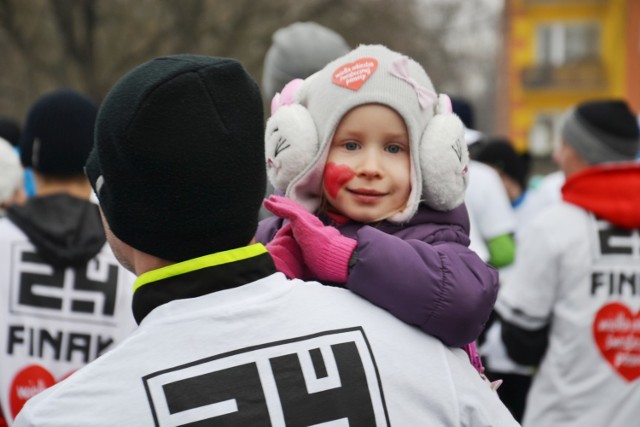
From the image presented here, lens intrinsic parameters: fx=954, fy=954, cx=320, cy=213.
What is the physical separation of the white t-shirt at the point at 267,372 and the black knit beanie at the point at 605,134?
9.95ft

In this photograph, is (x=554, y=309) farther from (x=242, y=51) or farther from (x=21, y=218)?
(x=242, y=51)

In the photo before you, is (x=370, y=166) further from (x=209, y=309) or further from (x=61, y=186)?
(x=61, y=186)

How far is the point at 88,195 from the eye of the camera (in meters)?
3.99

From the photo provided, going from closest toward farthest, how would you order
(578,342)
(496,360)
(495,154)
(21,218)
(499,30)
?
(21,218) → (578,342) → (496,360) → (495,154) → (499,30)

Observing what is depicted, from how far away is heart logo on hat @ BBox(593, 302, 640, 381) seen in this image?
3992mm

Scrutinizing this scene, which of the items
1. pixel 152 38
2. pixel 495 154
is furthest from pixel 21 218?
pixel 152 38

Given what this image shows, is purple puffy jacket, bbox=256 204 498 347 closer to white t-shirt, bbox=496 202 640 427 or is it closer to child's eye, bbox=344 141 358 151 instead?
child's eye, bbox=344 141 358 151

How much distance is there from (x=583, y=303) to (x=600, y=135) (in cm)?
99

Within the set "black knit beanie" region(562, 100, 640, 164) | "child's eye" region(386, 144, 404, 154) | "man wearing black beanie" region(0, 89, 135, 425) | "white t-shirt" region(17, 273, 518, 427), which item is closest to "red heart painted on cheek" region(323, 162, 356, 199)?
"child's eye" region(386, 144, 404, 154)

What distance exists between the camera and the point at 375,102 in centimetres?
219

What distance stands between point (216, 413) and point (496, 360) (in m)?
3.46

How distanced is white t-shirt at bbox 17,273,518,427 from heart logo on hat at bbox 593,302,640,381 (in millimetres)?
2325

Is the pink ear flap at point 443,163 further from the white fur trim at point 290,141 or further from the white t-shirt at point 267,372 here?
the white t-shirt at point 267,372

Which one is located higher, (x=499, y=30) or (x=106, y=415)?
(x=106, y=415)
